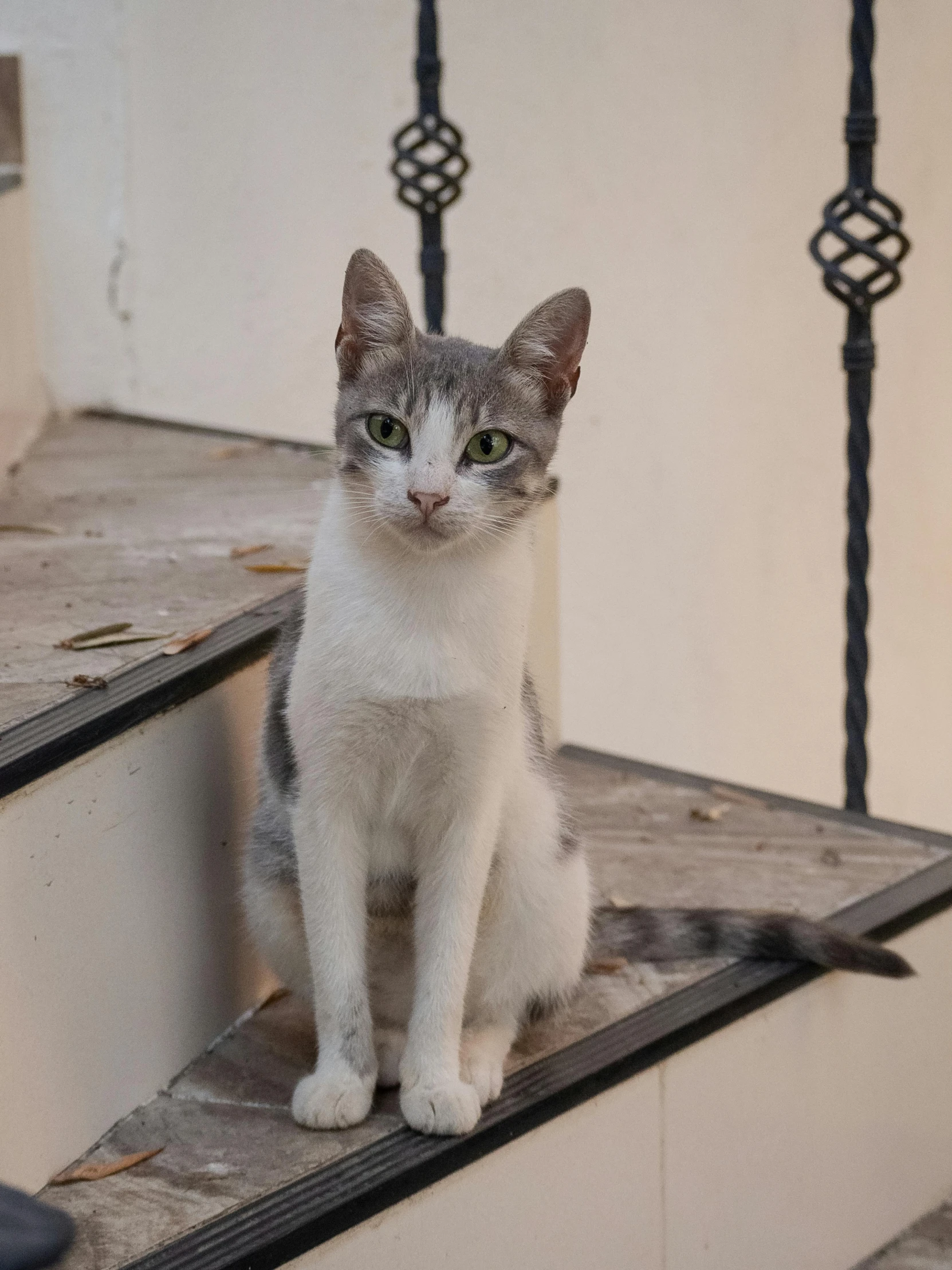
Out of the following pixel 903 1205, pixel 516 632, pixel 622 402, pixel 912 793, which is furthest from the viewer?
pixel 912 793

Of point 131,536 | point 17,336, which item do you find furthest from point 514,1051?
point 17,336

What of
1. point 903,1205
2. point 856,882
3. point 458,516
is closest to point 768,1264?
point 903,1205

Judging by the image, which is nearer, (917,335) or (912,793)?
(917,335)

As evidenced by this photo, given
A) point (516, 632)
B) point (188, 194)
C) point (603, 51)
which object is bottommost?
point (516, 632)

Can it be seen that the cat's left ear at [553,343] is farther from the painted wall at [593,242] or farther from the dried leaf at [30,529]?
the painted wall at [593,242]

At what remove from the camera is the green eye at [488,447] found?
1.52m

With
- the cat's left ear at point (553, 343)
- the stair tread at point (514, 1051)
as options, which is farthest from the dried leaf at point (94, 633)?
the cat's left ear at point (553, 343)

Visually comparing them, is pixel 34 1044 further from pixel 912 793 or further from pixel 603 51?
pixel 912 793

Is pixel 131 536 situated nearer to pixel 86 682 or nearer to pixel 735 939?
pixel 86 682

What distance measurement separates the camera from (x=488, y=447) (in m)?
1.53

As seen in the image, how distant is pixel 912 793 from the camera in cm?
441

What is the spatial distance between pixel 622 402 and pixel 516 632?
7.13 feet

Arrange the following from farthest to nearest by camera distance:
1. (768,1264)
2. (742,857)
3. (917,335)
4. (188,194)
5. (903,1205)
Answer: (917,335) < (188,194) < (742,857) < (903,1205) < (768,1264)

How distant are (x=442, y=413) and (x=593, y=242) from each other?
2.17 metres
